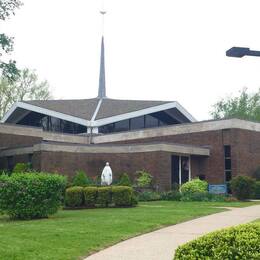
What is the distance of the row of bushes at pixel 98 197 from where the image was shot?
63.8 feet

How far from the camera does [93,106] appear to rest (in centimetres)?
4366

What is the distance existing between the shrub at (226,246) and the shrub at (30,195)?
31.3 ft

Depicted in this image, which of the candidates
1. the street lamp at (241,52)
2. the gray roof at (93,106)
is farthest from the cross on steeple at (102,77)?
the street lamp at (241,52)

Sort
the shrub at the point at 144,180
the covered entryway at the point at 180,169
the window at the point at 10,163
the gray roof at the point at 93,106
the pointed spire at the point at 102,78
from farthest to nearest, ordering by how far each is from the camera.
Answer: the pointed spire at the point at 102,78 → the gray roof at the point at 93,106 → the window at the point at 10,163 → the covered entryway at the point at 180,169 → the shrub at the point at 144,180

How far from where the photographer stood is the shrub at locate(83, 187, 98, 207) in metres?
19.5

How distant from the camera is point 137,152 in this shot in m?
30.8

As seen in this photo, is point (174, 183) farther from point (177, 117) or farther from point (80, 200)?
point (177, 117)

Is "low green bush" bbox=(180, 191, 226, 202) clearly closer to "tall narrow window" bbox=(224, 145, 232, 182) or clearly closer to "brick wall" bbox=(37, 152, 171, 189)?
"brick wall" bbox=(37, 152, 171, 189)

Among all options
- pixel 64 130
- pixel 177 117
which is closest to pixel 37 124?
pixel 64 130

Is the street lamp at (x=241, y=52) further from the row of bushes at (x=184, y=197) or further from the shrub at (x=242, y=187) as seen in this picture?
the shrub at (x=242, y=187)

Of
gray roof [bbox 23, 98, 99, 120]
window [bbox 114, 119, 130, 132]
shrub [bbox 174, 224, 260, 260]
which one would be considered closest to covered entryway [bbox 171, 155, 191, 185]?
window [bbox 114, 119, 130, 132]

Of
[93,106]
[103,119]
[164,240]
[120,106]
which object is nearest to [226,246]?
[164,240]

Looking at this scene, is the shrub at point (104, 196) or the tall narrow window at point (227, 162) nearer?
the shrub at point (104, 196)

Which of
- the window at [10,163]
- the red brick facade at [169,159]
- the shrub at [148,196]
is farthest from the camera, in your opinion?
the window at [10,163]
